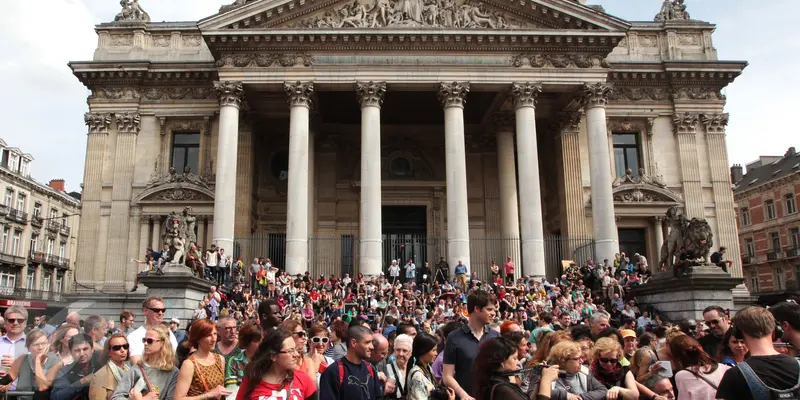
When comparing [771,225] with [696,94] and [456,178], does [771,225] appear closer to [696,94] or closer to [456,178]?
[696,94]

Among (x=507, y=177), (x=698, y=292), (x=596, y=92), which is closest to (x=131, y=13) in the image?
(x=507, y=177)

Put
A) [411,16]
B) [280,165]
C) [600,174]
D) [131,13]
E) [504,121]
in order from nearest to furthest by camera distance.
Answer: [600,174], [411,16], [504,121], [131,13], [280,165]

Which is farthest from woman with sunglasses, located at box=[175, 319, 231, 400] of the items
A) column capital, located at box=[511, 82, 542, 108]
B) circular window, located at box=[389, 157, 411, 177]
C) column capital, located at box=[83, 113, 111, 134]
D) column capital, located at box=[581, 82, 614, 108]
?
circular window, located at box=[389, 157, 411, 177]

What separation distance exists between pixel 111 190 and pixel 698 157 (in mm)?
27844

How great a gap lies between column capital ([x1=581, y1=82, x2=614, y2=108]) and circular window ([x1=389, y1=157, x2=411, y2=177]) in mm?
10214

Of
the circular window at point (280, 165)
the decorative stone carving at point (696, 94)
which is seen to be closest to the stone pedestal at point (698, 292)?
the decorative stone carving at point (696, 94)

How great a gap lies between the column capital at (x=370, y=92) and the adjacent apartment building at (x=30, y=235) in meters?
29.0

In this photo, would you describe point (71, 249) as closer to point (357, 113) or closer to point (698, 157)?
point (357, 113)

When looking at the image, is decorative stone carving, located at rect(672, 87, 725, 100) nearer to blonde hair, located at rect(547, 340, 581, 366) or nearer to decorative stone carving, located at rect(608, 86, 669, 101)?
decorative stone carving, located at rect(608, 86, 669, 101)

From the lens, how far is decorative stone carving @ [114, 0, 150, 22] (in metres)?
30.9

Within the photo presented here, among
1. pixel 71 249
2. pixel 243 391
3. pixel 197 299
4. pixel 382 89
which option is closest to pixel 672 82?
pixel 382 89

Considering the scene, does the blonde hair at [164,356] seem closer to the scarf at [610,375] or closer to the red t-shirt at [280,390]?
the red t-shirt at [280,390]

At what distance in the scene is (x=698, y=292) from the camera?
17516 millimetres

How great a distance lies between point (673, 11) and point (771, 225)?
86.4 ft
